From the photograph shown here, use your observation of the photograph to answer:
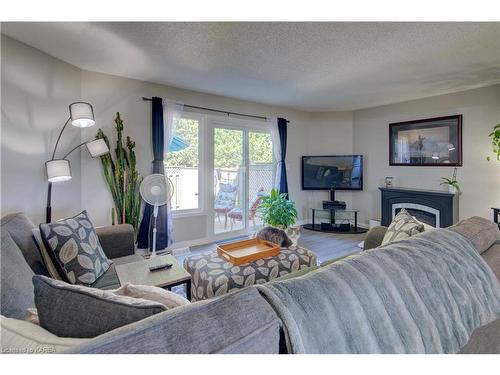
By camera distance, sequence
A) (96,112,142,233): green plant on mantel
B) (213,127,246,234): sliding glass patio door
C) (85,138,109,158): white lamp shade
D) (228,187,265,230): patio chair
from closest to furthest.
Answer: (85,138,109,158): white lamp shade, (96,112,142,233): green plant on mantel, (213,127,246,234): sliding glass patio door, (228,187,265,230): patio chair

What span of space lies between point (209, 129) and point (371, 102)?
3002 mm

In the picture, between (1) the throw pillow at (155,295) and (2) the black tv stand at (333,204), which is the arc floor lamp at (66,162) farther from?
(2) the black tv stand at (333,204)

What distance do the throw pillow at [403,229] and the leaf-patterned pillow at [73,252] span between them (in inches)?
76.3

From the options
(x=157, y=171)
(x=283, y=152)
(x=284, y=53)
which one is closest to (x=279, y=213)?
(x=283, y=152)

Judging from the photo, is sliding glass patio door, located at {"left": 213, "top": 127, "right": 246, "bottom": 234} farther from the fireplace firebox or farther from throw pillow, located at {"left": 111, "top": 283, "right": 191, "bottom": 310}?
throw pillow, located at {"left": 111, "top": 283, "right": 191, "bottom": 310}

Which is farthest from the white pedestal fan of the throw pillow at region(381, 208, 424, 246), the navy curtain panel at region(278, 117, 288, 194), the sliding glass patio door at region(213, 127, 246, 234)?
the navy curtain panel at region(278, 117, 288, 194)

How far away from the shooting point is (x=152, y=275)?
68.8 inches

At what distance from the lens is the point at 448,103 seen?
3943 mm

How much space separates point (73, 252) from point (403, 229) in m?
2.21

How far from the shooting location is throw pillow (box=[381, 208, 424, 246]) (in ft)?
5.02

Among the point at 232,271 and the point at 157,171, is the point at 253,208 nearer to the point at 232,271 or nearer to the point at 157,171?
the point at 157,171

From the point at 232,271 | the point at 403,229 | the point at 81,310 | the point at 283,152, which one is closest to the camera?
the point at 81,310

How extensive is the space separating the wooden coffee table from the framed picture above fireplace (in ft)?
14.4
